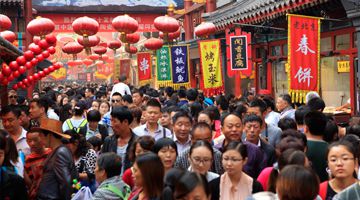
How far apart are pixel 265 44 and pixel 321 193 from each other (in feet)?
45.5

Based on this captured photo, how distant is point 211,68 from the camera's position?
1561 cm

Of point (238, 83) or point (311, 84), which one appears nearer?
point (311, 84)

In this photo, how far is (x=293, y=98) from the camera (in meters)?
10.7

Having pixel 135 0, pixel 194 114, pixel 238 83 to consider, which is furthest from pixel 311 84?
pixel 135 0

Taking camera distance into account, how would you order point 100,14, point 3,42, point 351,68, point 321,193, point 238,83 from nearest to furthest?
point 321,193 → point 3,42 → point 351,68 → point 238,83 → point 100,14

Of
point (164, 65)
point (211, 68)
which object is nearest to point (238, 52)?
point (211, 68)

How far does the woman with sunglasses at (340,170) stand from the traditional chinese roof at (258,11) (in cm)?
775

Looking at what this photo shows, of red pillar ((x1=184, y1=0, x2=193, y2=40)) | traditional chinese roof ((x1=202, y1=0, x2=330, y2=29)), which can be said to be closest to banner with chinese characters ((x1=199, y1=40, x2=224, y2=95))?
traditional chinese roof ((x1=202, y1=0, x2=330, y2=29))

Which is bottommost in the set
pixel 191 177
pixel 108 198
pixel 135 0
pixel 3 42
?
pixel 108 198

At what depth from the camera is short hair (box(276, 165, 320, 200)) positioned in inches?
145

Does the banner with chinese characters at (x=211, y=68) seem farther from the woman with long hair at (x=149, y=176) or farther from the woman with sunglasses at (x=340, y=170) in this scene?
the woman with long hair at (x=149, y=176)

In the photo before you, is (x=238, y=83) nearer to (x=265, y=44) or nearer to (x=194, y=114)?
(x=265, y=44)

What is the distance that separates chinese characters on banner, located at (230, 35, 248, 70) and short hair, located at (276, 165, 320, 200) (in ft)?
43.2

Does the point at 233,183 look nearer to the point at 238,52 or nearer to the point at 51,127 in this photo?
the point at 51,127
